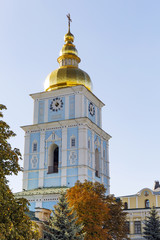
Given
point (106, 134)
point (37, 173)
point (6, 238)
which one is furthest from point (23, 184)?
point (6, 238)

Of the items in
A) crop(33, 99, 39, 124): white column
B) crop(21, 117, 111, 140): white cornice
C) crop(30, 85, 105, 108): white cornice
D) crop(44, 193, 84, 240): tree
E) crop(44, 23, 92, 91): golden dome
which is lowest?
crop(44, 193, 84, 240): tree

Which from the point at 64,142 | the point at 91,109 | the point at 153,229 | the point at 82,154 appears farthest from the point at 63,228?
the point at 91,109

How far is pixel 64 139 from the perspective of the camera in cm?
3850

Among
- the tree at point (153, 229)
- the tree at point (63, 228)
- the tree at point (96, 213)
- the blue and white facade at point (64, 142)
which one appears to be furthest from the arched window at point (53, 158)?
the tree at point (63, 228)

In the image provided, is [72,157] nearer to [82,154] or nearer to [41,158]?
[82,154]

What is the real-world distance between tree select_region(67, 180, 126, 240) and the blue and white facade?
6322 millimetres

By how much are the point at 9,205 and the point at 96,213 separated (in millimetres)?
13562

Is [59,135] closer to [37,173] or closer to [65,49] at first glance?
[37,173]

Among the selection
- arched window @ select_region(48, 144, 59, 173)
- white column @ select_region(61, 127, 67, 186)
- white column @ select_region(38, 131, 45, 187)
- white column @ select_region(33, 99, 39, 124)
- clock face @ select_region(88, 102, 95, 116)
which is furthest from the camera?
clock face @ select_region(88, 102, 95, 116)

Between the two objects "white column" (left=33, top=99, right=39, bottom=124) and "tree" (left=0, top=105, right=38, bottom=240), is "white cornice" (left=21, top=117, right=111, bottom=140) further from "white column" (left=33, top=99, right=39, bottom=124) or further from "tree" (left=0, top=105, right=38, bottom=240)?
"tree" (left=0, top=105, right=38, bottom=240)

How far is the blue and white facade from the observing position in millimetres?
37219

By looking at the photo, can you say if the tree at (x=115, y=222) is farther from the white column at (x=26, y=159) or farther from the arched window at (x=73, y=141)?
the white column at (x=26, y=159)

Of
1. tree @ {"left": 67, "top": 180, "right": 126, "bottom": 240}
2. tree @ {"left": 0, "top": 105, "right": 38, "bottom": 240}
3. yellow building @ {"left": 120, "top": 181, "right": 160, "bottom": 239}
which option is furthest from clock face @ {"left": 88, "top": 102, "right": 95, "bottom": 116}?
tree @ {"left": 0, "top": 105, "right": 38, "bottom": 240}

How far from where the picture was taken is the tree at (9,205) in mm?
13531
